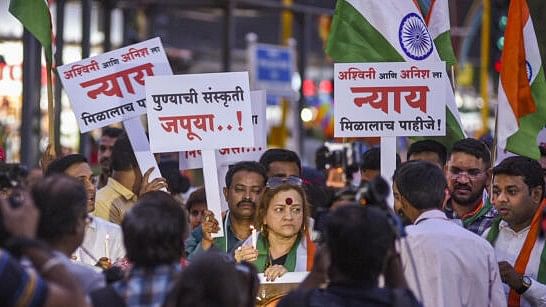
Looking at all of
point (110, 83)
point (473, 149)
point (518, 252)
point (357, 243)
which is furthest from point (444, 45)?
point (357, 243)

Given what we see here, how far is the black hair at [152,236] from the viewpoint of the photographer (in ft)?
19.6

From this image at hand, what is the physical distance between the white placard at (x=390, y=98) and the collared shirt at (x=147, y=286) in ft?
13.1

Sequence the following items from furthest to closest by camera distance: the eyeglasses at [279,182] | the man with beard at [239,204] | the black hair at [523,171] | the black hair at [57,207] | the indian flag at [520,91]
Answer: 1. the indian flag at [520,91]
2. the man with beard at [239,204]
3. the eyeglasses at [279,182]
4. the black hair at [523,171]
5. the black hair at [57,207]

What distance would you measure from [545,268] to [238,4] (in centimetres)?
1625

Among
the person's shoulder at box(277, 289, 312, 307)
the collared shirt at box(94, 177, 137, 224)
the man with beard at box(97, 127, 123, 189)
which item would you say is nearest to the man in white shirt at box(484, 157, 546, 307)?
the person's shoulder at box(277, 289, 312, 307)

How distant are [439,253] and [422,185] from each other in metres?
0.37

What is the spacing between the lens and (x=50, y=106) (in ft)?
35.2

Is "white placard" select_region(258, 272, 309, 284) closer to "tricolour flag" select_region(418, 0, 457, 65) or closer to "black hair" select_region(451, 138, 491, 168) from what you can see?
"black hair" select_region(451, 138, 491, 168)

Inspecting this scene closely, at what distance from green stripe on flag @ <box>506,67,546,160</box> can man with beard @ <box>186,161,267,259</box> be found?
2.04 m

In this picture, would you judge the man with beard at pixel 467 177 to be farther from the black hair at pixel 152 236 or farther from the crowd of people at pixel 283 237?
the black hair at pixel 152 236

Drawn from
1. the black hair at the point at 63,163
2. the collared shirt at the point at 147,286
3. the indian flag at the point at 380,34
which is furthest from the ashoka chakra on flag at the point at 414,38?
the collared shirt at the point at 147,286

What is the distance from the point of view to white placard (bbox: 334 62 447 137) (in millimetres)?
9812

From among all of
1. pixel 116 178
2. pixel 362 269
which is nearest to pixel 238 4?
pixel 116 178

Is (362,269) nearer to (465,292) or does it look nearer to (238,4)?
(465,292)
